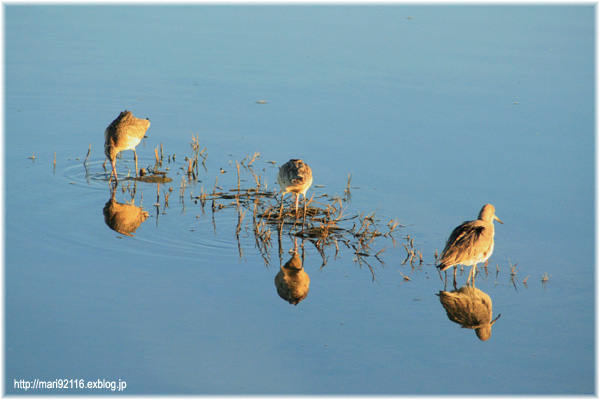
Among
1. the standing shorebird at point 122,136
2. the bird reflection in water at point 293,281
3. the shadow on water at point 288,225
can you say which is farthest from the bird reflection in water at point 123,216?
the bird reflection in water at point 293,281

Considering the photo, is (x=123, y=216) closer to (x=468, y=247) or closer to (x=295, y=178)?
(x=295, y=178)

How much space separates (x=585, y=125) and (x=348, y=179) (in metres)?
4.86

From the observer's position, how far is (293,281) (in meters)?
8.23

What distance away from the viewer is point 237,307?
25.0 ft

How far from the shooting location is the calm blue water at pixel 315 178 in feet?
22.4

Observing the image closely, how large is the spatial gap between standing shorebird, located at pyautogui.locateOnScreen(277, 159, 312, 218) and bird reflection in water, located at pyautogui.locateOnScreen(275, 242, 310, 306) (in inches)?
47.8

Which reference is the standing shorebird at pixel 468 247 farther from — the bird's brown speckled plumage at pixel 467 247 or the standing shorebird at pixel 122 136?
the standing shorebird at pixel 122 136

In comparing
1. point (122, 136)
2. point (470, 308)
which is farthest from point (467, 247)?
point (122, 136)

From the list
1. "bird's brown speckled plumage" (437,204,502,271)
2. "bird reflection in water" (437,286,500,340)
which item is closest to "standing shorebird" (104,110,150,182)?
"bird's brown speckled plumage" (437,204,502,271)

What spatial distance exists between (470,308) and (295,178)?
287 centimetres

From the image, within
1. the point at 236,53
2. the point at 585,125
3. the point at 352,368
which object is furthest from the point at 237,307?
the point at 236,53

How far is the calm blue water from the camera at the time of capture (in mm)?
6836

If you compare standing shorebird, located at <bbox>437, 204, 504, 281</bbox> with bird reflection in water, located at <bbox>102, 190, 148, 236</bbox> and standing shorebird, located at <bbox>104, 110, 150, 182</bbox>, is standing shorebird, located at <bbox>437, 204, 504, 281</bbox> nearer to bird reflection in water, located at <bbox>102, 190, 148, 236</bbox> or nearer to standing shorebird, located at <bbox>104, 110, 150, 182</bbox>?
bird reflection in water, located at <bbox>102, 190, 148, 236</bbox>

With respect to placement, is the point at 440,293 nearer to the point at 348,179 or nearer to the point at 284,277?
the point at 284,277
